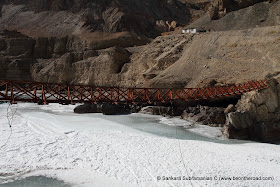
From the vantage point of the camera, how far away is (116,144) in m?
10.4

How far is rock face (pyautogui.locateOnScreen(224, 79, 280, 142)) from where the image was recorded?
524 inches

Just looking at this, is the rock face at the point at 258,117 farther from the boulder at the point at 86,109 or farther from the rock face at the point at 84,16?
the rock face at the point at 84,16

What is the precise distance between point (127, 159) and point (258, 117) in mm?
9909

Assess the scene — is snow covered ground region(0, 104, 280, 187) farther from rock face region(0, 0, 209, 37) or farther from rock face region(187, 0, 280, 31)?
rock face region(0, 0, 209, 37)

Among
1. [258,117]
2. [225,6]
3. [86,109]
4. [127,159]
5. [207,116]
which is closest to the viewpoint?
[127,159]

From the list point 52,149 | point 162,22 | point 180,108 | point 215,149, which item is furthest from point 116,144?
point 162,22

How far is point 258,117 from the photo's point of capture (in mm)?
14047

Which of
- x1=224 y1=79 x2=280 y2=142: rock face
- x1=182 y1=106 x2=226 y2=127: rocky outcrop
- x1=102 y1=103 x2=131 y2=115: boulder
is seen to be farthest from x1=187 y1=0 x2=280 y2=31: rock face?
x1=102 y1=103 x2=131 y2=115: boulder

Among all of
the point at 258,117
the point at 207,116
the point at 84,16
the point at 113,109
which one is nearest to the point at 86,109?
the point at 113,109

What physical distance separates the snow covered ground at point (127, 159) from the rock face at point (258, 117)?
1.27m

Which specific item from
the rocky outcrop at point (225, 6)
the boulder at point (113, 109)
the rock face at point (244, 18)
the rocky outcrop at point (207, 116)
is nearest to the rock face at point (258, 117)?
the rocky outcrop at point (207, 116)

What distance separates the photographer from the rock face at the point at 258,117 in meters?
13.3

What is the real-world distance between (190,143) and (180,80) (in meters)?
11.0

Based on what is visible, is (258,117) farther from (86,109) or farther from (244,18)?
(244,18)
